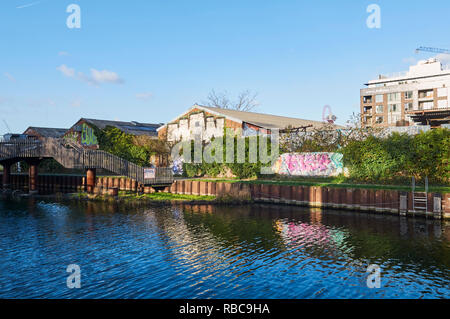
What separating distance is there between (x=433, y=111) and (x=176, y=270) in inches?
1961

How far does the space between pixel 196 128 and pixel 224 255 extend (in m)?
40.2

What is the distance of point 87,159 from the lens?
4506 cm

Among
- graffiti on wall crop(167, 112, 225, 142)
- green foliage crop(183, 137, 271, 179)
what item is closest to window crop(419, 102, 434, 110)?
graffiti on wall crop(167, 112, 225, 142)

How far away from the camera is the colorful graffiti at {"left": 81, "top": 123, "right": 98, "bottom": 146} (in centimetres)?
7162

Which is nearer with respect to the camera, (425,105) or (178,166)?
(178,166)

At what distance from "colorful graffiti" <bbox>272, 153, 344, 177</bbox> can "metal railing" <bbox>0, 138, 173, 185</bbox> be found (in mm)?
13955

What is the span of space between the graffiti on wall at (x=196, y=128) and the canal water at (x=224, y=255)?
82.7 feet

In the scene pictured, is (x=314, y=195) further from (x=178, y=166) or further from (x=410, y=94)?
(x=410, y=94)

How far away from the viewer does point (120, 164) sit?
43.7 meters

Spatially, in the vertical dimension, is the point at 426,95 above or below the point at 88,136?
above

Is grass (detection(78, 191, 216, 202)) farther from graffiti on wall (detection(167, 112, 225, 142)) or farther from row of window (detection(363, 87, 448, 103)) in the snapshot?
row of window (detection(363, 87, 448, 103))

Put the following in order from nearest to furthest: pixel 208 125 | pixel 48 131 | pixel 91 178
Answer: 1. pixel 91 178
2. pixel 208 125
3. pixel 48 131

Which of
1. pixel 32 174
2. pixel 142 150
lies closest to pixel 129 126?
pixel 142 150

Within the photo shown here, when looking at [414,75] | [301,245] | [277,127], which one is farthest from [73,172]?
[414,75]
